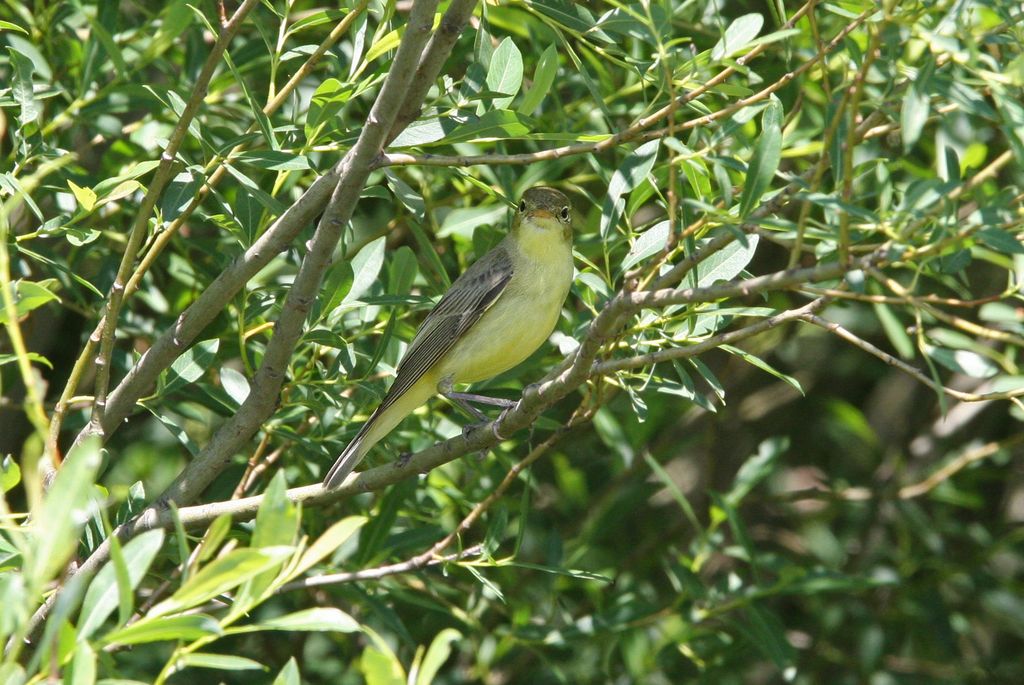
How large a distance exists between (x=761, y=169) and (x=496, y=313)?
2.17m

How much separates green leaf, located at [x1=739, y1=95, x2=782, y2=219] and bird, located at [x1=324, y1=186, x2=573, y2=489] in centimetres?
170

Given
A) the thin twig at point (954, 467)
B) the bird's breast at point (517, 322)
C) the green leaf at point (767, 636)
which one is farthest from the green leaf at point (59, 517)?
the thin twig at point (954, 467)

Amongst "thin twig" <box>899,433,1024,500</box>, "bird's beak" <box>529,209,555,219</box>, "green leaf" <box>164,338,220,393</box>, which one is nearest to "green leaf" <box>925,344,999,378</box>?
"bird's beak" <box>529,209,555,219</box>

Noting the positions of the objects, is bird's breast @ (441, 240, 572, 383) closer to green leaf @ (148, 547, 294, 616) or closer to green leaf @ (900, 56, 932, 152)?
green leaf @ (900, 56, 932, 152)

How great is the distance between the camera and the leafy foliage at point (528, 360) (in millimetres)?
2471

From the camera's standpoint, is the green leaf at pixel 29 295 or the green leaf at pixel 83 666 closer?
the green leaf at pixel 83 666

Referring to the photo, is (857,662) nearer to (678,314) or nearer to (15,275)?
(678,314)

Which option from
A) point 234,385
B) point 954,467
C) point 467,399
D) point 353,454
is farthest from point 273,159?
→ point 954,467

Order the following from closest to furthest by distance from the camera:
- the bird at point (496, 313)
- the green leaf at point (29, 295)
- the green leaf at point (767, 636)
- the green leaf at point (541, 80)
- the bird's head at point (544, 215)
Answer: the green leaf at point (29, 295), the green leaf at point (541, 80), the bird at point (496, 313), the green leaf at point (767, 636), the bird's head at point (544, 215)

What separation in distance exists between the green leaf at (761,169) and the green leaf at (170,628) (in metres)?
1.38

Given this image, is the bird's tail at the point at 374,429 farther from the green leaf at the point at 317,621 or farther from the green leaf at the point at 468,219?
the green leaf at the point at 317,621

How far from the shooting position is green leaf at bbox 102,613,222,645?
6.26ft

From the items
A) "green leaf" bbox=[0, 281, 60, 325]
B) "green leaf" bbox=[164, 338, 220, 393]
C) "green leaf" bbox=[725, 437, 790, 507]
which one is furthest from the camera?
"green leaf" bbox=[725, 437, 790, 507]

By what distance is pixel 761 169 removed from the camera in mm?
2598
